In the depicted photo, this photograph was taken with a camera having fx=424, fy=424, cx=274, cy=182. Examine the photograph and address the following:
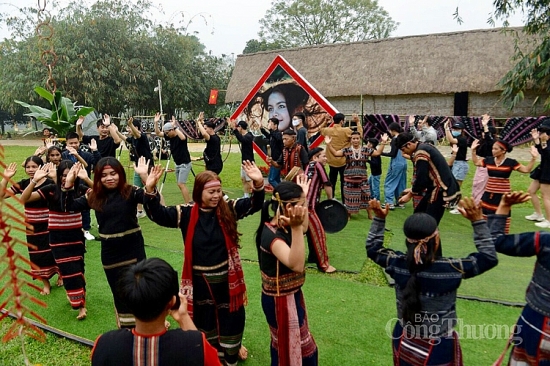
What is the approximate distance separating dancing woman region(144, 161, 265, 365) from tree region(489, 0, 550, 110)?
47.9ft

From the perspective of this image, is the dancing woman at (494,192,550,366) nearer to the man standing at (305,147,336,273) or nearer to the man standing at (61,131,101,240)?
the man standing at (305,147,336,273)

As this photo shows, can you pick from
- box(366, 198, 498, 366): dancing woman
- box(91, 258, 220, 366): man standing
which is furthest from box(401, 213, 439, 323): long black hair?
box(91, 258, 220, 366): man standing

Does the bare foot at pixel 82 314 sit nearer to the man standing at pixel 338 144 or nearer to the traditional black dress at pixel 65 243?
the traditional black dress at pixel 65 243

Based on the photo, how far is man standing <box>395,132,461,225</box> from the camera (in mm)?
4734

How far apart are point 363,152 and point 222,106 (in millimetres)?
26127

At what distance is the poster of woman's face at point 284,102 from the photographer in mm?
9156

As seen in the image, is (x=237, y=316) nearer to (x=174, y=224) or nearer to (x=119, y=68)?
(x=174, y=224)

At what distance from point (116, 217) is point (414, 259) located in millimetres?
2325

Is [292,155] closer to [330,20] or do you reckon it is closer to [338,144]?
[338,144]

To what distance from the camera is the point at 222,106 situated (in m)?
32.4

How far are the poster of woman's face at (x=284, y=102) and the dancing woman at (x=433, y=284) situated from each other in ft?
22.1

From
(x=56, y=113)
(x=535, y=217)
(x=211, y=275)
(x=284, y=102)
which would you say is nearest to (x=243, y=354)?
(x=211, y=275)

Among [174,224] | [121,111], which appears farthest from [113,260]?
[121,111]

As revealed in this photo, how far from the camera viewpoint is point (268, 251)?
8.46 ft
